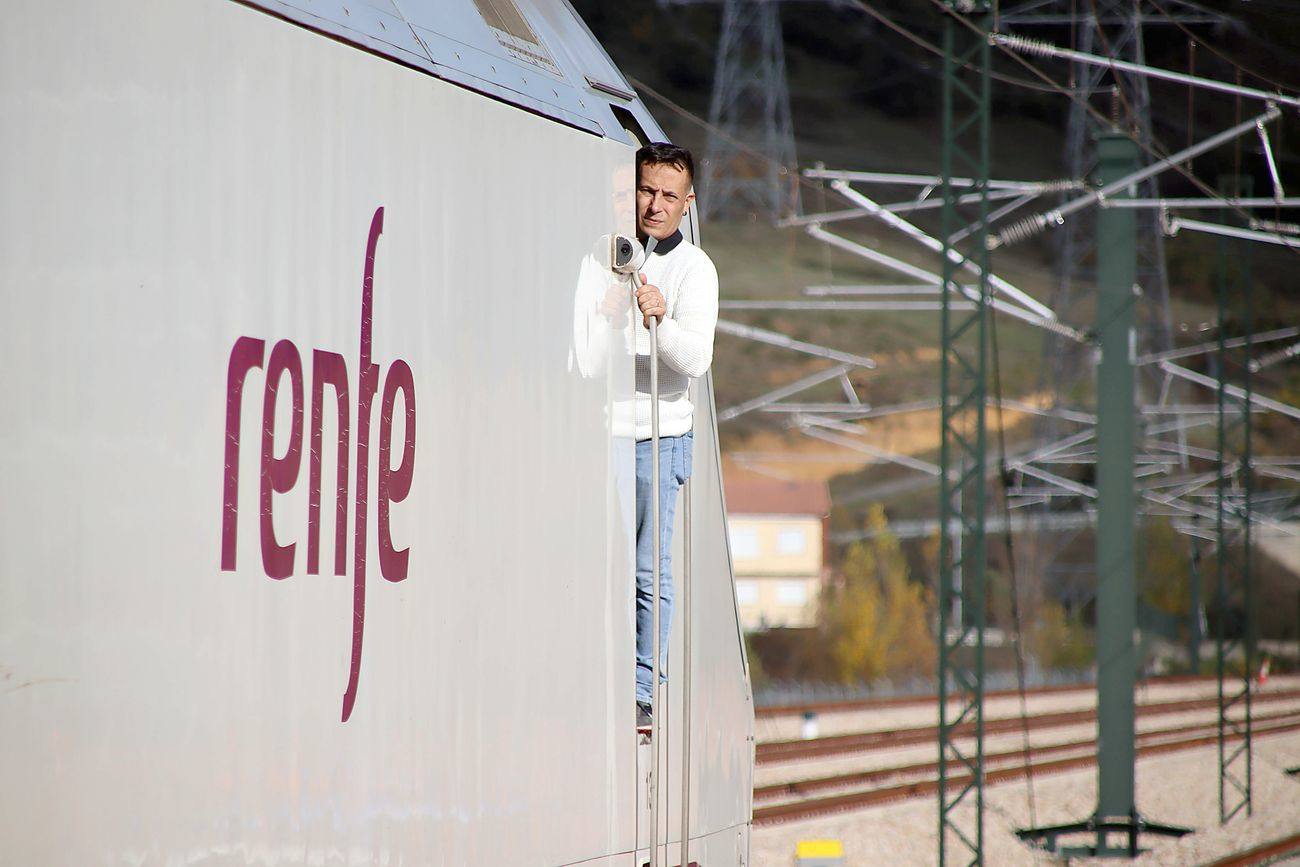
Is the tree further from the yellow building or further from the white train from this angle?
the white train

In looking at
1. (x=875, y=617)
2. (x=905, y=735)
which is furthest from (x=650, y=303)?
(x=875, y=617)

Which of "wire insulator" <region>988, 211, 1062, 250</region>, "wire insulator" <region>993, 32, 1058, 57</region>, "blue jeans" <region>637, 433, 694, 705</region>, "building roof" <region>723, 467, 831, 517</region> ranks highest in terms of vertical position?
"wire insulator" <region>993, 32, 1058, 57</region>

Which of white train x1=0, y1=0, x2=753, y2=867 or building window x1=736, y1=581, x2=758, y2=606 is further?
building window x1=736, y1=581, x2=758, y2=606

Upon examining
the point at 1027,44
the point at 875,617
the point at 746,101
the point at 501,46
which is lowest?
the point at 875,617

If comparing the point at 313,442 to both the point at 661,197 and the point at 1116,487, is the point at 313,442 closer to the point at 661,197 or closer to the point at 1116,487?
the point at 661,197

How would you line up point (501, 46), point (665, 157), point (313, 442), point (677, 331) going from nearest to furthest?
point (313, 442), point (501, 46), point (677, 331), point (665, 157)

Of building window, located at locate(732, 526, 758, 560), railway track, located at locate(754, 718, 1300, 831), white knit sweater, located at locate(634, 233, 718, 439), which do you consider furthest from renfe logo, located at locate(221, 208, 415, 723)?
building window, located at locate(732, 526, 758, 560)

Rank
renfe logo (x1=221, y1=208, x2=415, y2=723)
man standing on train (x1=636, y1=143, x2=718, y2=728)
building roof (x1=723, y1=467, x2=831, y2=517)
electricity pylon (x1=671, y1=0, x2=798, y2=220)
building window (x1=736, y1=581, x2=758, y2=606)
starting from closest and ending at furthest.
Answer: renfe logo (x1=221, y1=208, x2=415, y2=723), man standing on train (x1=636, y1=143, x2=718, y2=728), electricity pylon (x1=671, y1=0, x2=798, y2=220), building window (x1=736, y1=581, x2=758, y2=606), building roof (x1=723, y1=467, x2=831, y2=517)

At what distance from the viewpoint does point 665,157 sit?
16.8 ft

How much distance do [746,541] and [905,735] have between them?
120 feet

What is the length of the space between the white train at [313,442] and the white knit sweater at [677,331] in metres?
0.15

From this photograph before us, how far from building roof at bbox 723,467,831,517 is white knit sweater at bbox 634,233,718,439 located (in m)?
57.8

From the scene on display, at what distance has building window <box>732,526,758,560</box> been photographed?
207 ft

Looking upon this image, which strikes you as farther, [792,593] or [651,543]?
[792,593]
